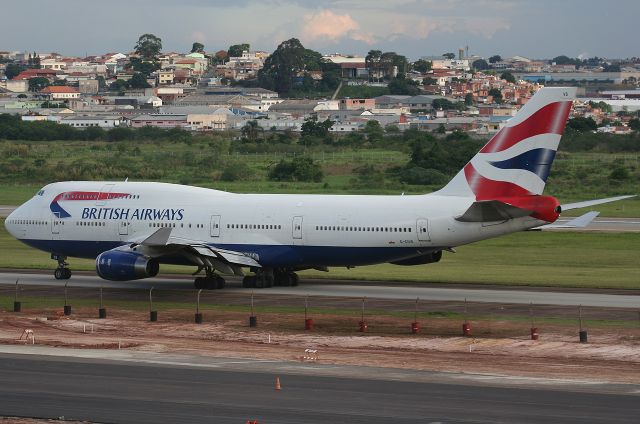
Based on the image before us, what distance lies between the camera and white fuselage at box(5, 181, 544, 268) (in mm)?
55062

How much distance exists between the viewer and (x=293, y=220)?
5778cm

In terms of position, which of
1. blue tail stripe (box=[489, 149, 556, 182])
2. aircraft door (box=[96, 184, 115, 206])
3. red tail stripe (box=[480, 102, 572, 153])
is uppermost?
red tail stripe (box=[480, 102, 572, 153])

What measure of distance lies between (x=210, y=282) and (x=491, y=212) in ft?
45.3

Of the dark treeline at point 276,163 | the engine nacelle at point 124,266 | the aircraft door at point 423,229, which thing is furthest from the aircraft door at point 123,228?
the dark treeline at point 276,163

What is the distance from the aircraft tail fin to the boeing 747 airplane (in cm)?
4

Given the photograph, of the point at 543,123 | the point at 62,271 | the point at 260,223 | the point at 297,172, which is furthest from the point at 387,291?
the point at 297,172

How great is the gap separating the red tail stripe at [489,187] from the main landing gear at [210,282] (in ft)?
41.0

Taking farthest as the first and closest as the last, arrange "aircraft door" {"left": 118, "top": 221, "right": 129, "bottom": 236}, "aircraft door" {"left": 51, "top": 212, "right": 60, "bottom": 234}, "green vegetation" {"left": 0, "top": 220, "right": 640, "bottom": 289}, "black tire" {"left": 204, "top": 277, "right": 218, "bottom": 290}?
1. "aircraft door" {"left": 51, "top": 212, "right": 60, "bottom": 234}
2. "green vegetation" {"left": 0, "top": 220, "right": 640, "bottom": 289}
3. "aircraft door" {"left": 118, "top": 221, "right": 129, "bottom": 236}
4. "black tire" {"left": 204, "top": 277, "right": 218, "bottom": 290}

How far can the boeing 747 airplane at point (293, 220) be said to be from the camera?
175ft

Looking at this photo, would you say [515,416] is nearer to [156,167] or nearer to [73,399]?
[73,399]

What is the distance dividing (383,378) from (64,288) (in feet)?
86.3

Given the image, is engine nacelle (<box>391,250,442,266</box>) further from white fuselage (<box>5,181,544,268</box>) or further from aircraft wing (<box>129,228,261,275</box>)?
aircraft wing (<box>129,228,261,275</box>)

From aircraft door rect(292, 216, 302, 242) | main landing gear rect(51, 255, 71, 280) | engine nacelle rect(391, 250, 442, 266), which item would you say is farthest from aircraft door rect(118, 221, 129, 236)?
engine nacelle rect(391, 250, 442, 266)

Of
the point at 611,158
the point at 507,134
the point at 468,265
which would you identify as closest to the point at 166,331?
the point at 507,134
